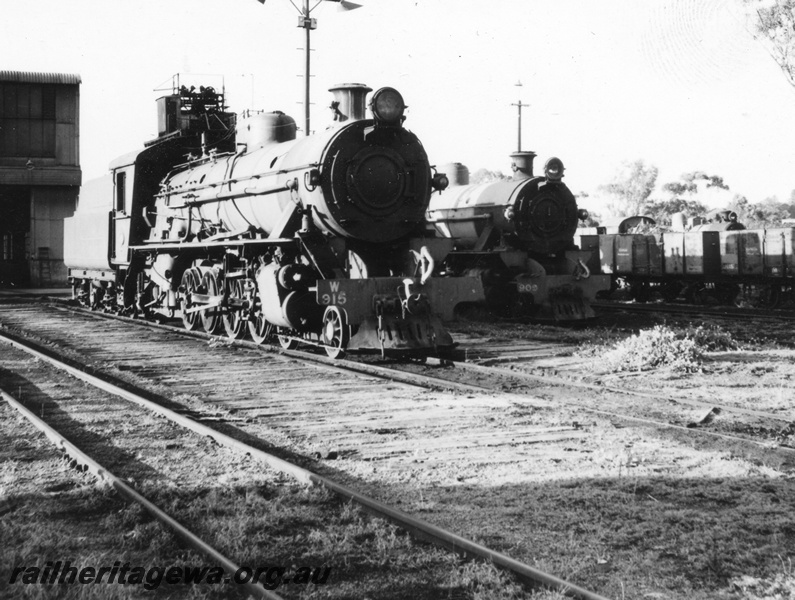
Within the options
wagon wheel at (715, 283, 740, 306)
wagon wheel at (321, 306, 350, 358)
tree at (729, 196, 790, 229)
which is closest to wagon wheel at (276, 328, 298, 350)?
wagon wheel at (321, 306, 350, 358)

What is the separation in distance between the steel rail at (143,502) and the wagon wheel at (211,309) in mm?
5979

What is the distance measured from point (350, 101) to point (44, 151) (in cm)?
2664

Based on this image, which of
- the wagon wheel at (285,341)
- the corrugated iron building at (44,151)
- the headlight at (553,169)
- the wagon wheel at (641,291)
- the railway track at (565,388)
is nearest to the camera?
the railway track at (565,388)

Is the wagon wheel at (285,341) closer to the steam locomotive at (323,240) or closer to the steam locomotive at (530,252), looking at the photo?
the steam locomotive at (323,240)

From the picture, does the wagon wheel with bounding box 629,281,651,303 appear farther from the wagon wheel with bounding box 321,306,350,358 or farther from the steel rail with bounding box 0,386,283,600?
the steel rail with bounding box 0,386,283,600

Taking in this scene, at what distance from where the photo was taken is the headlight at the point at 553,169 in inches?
664

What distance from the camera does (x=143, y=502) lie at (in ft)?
14.7

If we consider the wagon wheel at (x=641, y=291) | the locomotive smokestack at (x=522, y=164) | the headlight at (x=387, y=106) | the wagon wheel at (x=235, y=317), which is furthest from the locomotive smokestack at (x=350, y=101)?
the wagon wheel at (x=641, y=291)

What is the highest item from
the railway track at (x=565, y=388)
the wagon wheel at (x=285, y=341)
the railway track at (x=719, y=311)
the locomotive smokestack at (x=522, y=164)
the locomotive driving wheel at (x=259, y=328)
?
the locomotive smokestack at (x=522, y=164)

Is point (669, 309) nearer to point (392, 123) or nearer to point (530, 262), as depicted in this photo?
point (530, 262)

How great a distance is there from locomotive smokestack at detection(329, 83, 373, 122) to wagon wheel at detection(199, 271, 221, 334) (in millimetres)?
3378

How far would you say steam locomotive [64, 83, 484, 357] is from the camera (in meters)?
10.4

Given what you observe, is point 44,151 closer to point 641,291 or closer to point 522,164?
point 522,164

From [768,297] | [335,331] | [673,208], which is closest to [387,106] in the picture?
[335,331]
